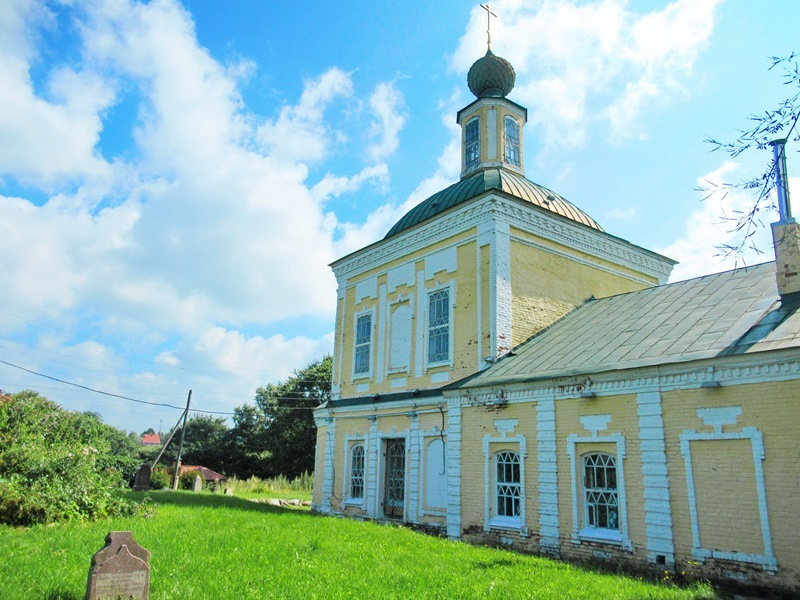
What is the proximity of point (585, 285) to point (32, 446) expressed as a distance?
14.0m

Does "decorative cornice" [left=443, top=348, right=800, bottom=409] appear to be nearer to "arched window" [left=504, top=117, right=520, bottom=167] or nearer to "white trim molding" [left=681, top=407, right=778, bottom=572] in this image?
"white trim molding" [left=681, top=407, right=778, bottom=572]

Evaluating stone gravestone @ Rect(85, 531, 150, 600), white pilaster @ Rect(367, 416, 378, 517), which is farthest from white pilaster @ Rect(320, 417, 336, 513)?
stone gravestone @ Rect(85, 531, 150, 600)

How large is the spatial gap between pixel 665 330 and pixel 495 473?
4.49 meters

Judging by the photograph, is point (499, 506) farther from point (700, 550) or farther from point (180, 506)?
point (180, 506)

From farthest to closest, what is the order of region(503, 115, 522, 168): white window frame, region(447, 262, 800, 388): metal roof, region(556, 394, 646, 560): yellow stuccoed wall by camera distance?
region(503, 115, 522, 168): white window frame < region(556, 394, 646, 560): yellow stuccoed wall < region(447, 262, 800, 388): metal roof

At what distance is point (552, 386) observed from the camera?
1162 centimetres

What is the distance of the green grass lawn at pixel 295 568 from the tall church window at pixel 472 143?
12710 mm

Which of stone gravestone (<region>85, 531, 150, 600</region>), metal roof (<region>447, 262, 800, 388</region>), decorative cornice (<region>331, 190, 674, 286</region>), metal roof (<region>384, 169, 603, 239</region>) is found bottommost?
stone gravestone (<region>85, 531, 150, 600</region>)

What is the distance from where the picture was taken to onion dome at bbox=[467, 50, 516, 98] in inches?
801

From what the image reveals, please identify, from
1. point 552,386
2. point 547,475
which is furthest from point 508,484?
point 552,386

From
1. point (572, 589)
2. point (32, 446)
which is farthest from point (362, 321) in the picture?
point (572, 589)

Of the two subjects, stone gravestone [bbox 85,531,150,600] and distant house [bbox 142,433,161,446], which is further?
distant house [bbox 142,433,161,446]

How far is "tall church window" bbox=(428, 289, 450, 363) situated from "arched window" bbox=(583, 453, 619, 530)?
5473mm

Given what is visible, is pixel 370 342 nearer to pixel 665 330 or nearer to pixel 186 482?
pixel 665 330
